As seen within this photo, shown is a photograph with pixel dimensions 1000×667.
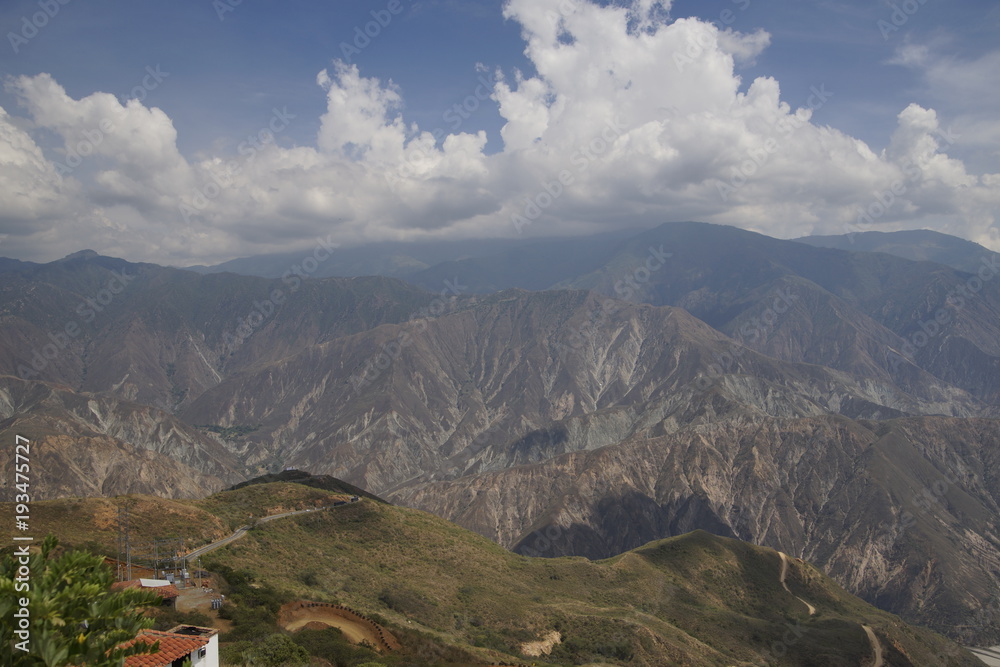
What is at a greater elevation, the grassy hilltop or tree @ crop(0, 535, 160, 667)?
tree @ crop(0, 535, 160, 667)

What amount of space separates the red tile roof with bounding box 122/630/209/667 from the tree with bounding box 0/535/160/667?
6632 mm

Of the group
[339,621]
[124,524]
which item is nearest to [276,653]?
[339,621]

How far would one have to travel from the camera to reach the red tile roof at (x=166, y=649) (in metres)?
17.7

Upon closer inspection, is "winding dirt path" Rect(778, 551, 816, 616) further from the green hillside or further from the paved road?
the paved road

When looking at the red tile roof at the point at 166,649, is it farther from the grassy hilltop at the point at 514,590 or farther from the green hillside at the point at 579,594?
the green hillside at the point at 579,594

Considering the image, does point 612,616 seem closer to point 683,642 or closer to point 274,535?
point 683,642

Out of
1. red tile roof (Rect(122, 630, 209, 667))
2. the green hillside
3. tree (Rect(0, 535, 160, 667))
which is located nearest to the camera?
tree (Rect(0, 535, 160, 667))

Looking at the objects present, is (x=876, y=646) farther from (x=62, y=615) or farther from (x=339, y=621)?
(x=62, y=615)

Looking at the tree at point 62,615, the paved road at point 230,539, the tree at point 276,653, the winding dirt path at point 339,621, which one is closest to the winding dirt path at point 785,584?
the paved road at point 230,539

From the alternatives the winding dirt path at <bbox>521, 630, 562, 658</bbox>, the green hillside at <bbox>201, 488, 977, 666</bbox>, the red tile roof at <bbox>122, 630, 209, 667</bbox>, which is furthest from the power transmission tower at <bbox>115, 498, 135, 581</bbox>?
the winding dirt path at <bbox>521, 630, 562, 658</bbox>

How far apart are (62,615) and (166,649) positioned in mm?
11243

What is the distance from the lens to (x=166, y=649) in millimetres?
19516

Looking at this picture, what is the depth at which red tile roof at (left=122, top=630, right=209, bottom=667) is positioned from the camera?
17.7m

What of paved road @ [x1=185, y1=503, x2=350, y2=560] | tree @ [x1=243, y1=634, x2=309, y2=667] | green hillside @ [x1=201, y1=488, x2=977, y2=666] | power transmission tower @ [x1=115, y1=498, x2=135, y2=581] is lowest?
green hillside @ [x1=201, y1=488, x2=977, y2=666]
